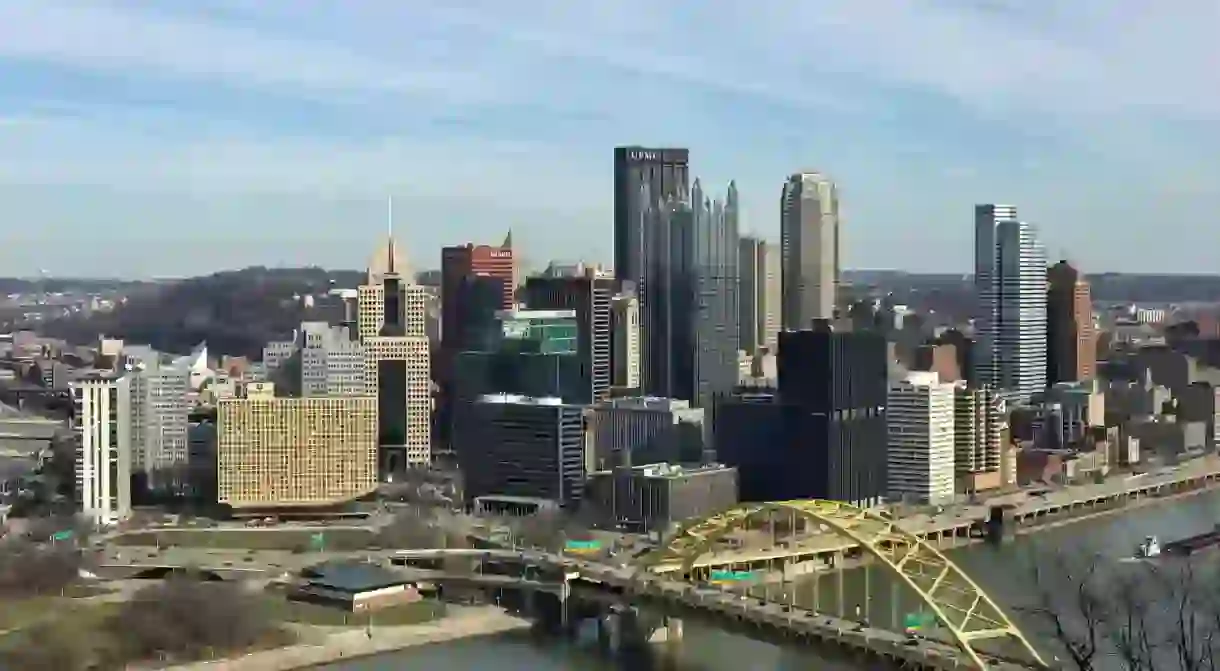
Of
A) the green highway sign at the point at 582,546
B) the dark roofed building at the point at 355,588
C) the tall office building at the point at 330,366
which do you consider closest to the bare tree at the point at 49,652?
the dark roofed building at the point at 355,588

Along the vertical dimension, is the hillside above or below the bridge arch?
above

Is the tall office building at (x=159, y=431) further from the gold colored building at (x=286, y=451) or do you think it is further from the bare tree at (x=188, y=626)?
the bare tree at (x=188, y=626)

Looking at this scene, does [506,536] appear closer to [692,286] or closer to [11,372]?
[692,286]

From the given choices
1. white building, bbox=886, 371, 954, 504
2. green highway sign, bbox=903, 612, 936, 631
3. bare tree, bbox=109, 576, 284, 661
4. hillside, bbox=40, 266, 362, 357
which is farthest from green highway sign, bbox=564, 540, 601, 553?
hillside, bbox=40, 266, 362, 357

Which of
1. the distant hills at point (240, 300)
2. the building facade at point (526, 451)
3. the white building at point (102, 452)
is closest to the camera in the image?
the white building at point (102, 452)

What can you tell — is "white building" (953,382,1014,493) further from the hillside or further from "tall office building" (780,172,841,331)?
the hillside

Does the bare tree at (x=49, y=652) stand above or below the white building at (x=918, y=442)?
below
